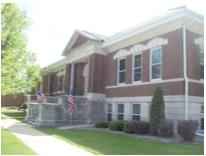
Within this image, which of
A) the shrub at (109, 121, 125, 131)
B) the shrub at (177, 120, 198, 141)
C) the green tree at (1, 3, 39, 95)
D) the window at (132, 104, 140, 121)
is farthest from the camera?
the window at (132, 104, 140, 121)

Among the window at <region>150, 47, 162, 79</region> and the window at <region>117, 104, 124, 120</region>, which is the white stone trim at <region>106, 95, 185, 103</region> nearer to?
the window at <region>117, 104, 124, 120</region>

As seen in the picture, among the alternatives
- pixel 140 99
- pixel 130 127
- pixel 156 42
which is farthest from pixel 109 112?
pixel 156 42

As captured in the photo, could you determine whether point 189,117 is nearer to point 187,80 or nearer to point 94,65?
point 187,80

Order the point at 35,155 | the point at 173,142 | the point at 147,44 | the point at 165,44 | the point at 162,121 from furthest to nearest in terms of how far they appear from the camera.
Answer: the point at 147,44 < the point at 165,44 < the point at 162,121 < the point at 173,142 < the point at 35,155

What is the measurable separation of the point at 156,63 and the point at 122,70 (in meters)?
3.01

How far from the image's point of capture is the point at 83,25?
21109 mm

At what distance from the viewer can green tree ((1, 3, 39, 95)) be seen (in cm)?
1349

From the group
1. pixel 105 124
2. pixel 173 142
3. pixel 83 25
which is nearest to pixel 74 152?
Answer: pixel 173 142

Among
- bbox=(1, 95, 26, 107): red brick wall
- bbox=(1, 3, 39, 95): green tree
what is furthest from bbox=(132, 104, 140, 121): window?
bbox=(1, 95, 26, 107): red brick wall

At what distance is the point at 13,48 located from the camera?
46.7 feet

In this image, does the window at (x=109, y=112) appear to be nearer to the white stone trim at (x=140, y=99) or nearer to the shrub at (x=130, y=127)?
the white stone trim at (x=140, y=99)

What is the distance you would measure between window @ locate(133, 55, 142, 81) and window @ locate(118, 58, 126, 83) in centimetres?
102

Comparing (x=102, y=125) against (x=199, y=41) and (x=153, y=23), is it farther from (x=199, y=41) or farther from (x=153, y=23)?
(x=199, y=41)

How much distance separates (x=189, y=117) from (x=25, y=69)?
960cm
